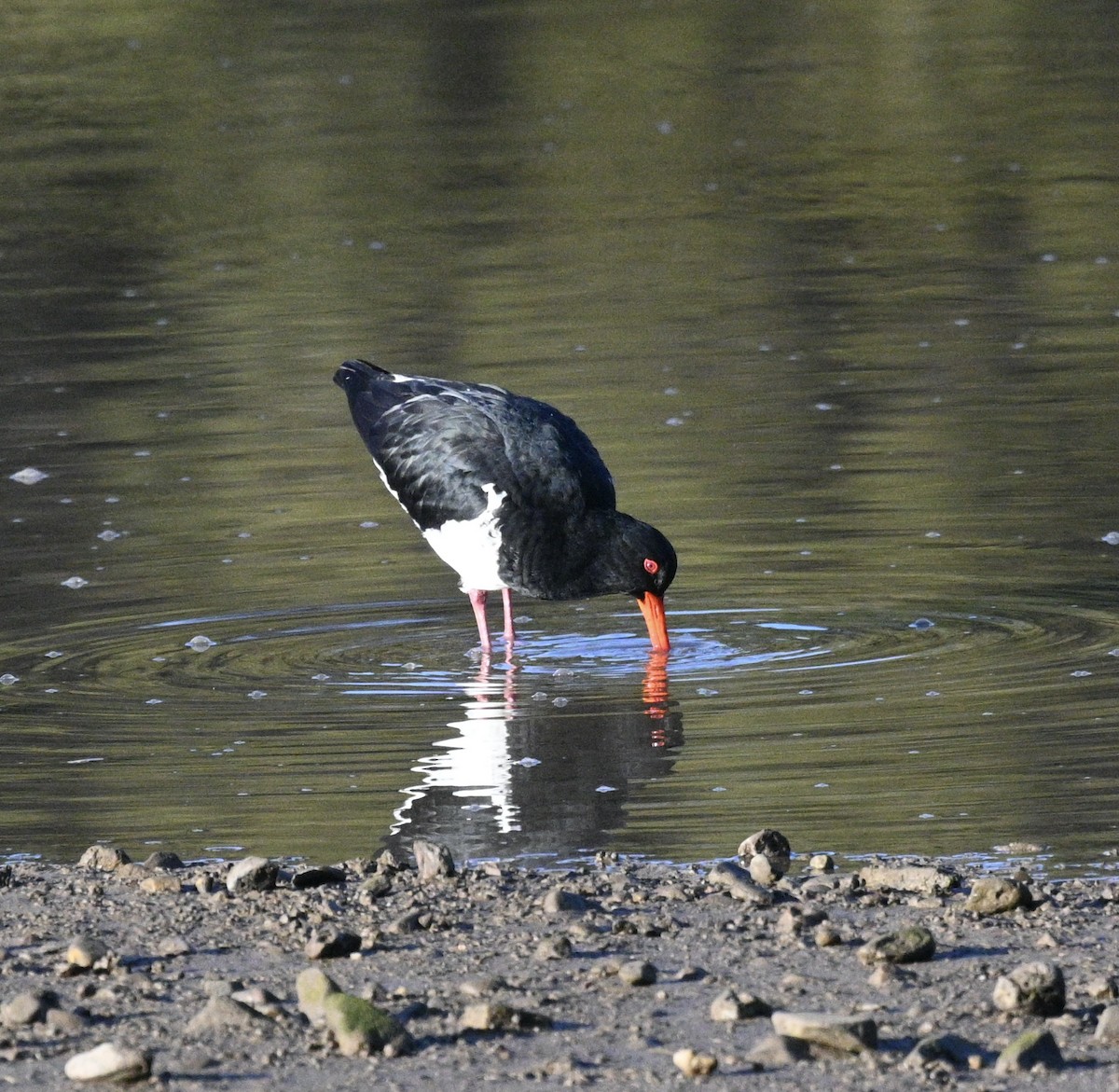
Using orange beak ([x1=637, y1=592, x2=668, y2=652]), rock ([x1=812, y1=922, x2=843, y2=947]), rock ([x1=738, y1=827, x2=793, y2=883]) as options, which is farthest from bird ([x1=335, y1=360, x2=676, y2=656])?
rock ([x1=812, y1=922, x2=843, y2=947])

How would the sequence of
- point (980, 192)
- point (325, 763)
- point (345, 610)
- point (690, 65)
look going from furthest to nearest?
point (690, 65)
point (980, 192)
point (345, 610)
point (325, 763)

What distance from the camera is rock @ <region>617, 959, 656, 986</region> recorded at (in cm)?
521

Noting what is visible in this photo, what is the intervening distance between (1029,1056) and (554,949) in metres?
1.26

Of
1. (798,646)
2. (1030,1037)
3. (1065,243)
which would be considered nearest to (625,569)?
(798,646)

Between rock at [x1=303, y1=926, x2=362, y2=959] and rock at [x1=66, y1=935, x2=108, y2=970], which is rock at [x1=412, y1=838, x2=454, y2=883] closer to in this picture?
rock at [x1=303, y1=926, x2=362, y2=959]

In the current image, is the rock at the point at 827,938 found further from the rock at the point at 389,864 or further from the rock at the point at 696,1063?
the rock at the point at 389,864

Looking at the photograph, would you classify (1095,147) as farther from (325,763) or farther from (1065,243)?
(325,763)

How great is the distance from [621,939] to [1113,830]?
1.73 m

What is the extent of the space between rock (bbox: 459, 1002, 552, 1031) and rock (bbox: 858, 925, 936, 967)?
31.9 inches

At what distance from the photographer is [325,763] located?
25.2 ft

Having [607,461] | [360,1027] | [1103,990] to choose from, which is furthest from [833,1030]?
[607,461]

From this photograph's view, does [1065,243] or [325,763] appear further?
[1065,243]

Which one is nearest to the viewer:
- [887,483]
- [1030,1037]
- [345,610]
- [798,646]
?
[1030,1037]

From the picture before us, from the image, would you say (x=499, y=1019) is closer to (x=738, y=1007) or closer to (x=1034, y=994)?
(x=738, y=1007)
